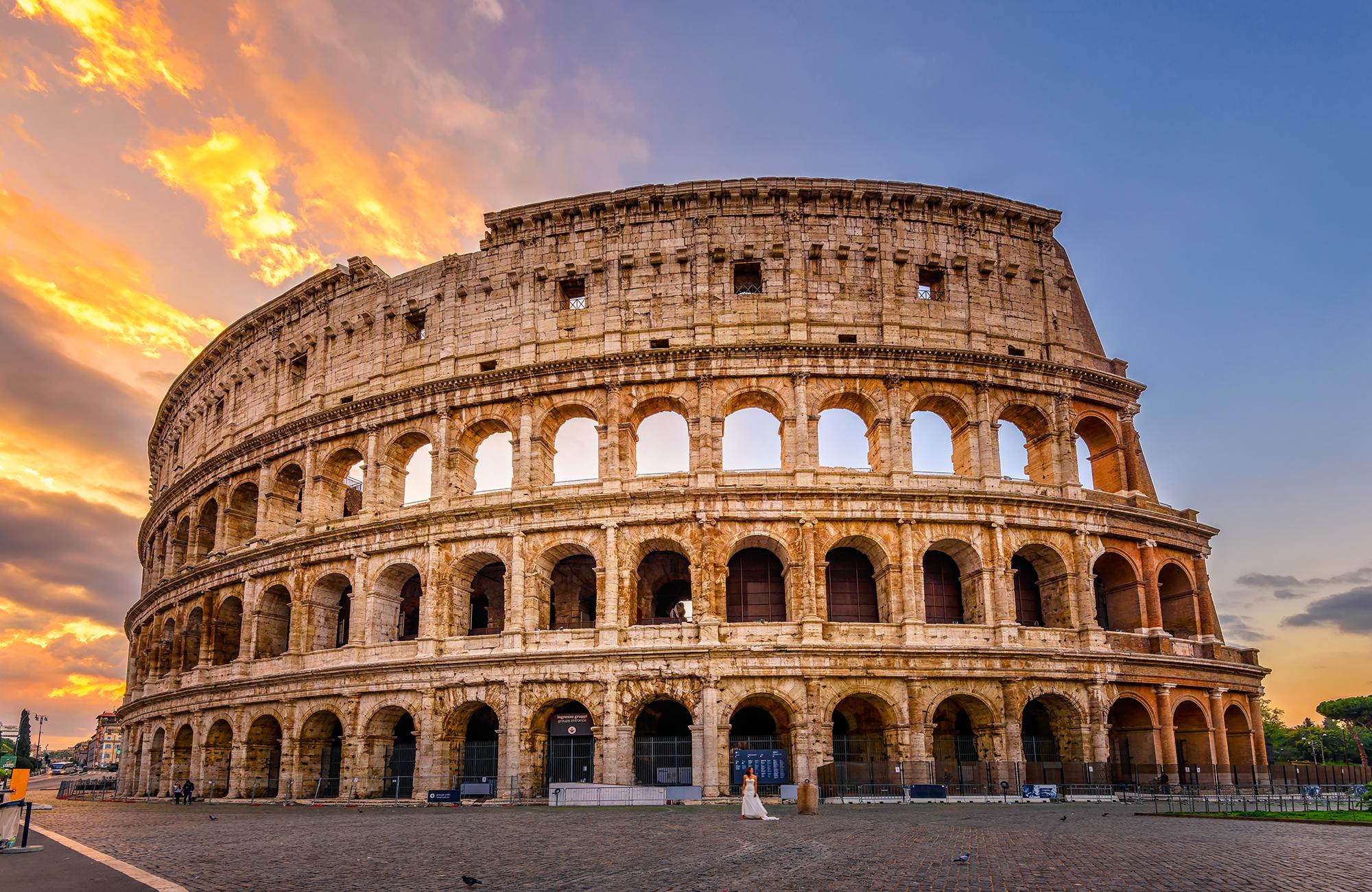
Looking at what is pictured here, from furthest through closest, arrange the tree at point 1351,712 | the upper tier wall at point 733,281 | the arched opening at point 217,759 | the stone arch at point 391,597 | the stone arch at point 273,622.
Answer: the tree at point 1351,712, the stone arch at point 273,622, the arched opening at point 217,759, the stone arch at point 391,597, the upper tier wall at point 733,281

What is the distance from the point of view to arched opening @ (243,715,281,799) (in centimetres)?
3334

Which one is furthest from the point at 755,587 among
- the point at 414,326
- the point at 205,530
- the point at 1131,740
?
the point at 205,530

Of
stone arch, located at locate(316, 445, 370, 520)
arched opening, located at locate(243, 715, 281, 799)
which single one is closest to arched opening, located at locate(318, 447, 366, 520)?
stone arch, located at locate(316, 445, 370, 520)

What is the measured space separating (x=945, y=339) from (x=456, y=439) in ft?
55.1

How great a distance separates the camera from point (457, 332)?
110 ft

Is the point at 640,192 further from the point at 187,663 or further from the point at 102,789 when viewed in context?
the point at 102,789

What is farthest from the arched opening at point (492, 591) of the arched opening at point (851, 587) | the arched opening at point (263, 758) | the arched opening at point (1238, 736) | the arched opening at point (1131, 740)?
the arched opening at point (1238, 736)

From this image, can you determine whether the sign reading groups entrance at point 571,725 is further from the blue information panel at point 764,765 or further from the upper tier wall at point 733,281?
the upper tier wall at point 733,281

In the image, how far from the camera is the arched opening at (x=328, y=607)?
3312cm

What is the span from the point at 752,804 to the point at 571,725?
10059 millimetres

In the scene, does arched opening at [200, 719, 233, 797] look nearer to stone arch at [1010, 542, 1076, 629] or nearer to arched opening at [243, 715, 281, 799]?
arched opening at [243, 715, 281, 799]

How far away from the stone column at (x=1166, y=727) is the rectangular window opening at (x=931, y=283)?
47.3ft

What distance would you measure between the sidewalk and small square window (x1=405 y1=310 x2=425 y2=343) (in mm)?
23079

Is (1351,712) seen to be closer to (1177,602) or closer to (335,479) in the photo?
(1177,602)
